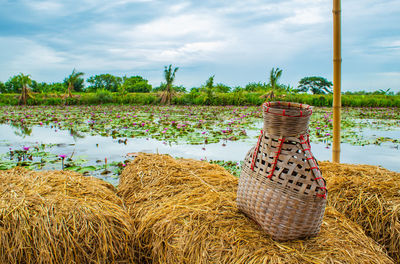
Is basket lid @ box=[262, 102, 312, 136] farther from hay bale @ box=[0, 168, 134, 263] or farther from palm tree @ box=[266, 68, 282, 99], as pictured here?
palm tree @ box=[266, 68, 282, 99]

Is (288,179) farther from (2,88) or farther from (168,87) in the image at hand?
(2,88)

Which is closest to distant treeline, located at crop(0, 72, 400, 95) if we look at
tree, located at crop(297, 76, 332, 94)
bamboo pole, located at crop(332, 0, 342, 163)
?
tree, located at crop(297, 76, 332, 94)

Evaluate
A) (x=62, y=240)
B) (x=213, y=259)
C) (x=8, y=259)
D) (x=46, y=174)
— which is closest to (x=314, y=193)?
(x=213, y=259)

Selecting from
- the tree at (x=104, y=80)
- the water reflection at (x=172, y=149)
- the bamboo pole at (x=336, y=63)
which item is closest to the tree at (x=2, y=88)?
the tree at (x=104, y=80)

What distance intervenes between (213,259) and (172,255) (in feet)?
0.88

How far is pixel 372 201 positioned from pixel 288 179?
965 mm

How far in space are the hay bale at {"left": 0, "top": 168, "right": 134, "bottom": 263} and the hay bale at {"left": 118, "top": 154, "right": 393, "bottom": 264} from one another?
6.5 inches

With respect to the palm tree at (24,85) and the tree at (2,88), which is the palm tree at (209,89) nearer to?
the palm tree at (24,85)

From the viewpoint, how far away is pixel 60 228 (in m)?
1.42

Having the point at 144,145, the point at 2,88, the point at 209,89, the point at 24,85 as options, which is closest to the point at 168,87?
the point at 209,89

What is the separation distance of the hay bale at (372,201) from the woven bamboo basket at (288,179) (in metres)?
0.69

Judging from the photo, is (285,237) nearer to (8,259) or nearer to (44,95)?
(8,259)

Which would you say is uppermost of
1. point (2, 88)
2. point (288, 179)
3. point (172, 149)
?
point (2, 88)

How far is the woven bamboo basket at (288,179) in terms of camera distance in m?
1.16
